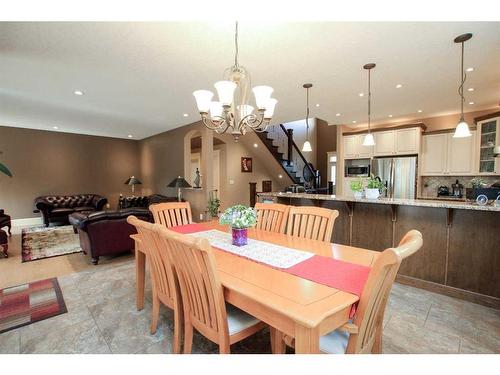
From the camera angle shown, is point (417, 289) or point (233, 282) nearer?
point (233, 282)

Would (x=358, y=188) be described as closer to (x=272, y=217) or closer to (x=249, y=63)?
(x=272, y=217)

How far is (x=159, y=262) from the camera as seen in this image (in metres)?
1.75

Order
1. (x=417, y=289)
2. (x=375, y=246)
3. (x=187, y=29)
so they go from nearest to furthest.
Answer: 1. (x=187, y=29)
2. (x=417, y=289)
3. (x=375, y=246)

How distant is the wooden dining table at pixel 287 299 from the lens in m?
1.00

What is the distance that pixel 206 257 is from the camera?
1.19m

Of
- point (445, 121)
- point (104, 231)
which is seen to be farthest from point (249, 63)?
point (445, 121)

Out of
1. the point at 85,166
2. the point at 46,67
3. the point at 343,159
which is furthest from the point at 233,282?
the point at 85,166

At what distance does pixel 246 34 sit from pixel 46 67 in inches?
102

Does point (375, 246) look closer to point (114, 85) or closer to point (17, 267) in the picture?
point (114, 85)

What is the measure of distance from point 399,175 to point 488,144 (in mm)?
1497

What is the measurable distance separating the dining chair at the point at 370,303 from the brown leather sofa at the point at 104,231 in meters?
3.25

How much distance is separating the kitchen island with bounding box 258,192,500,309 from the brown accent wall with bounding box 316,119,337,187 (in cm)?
705

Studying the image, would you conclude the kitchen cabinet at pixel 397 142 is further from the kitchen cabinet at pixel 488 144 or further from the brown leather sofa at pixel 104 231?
the brown leather sofa at pixel 104 231

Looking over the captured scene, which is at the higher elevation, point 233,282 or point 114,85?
point 114,85
